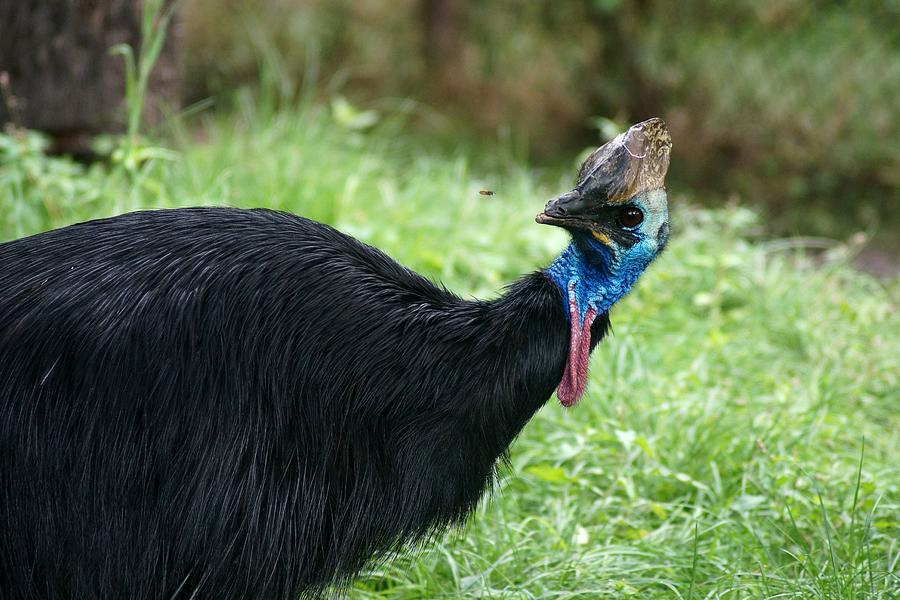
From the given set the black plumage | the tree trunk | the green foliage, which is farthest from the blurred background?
the black plumage

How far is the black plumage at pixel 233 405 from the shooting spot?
1.88 metres

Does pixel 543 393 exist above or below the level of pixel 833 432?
above

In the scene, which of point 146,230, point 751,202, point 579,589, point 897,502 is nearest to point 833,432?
point 897,502

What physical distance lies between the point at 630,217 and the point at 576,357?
0.87 ft

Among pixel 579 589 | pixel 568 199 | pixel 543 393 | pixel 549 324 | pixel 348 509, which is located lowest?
pixel 579 589

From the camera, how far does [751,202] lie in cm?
683

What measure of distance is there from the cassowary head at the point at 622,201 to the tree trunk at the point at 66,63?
237 centimetres

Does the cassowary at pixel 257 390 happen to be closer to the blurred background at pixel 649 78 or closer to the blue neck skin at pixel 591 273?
the blue neck skin at pixel 591 273

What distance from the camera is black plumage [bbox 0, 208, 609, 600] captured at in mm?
1880

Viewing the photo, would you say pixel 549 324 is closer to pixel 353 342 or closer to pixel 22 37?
pixel 353 342

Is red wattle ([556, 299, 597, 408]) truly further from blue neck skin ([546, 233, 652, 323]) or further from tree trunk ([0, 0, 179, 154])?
tree trunk ([0, 0, 179, 154])

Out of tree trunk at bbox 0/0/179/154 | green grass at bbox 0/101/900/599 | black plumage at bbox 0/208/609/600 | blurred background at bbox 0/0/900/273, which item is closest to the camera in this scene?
black plumage at bbox 0/208/609/600

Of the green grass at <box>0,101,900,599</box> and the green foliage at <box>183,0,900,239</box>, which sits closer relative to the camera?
the green grass at <box>0,101,900,599</box>

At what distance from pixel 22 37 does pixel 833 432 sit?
2.87 meters
